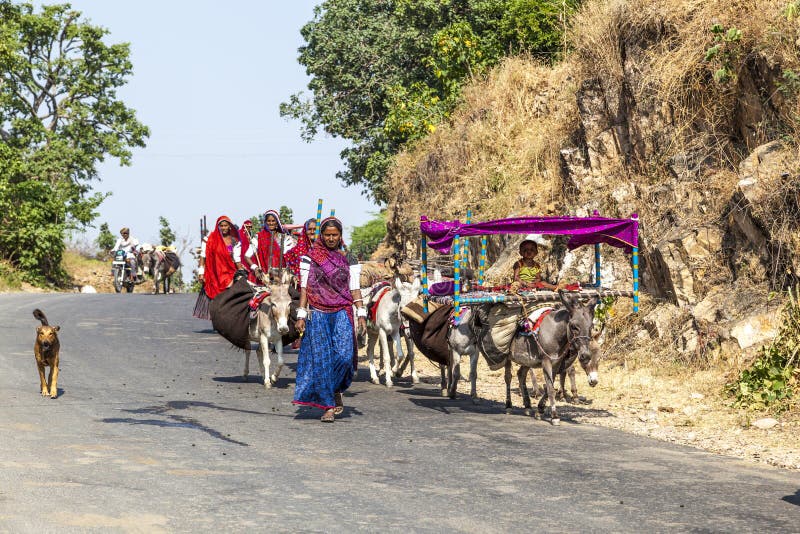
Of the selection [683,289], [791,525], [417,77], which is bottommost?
[791,525]

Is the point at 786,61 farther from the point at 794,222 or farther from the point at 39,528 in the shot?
the point at 39,528

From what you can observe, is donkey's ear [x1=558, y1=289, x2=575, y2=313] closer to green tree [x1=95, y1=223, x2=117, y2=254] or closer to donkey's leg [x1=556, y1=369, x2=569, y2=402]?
donkey's leg [x1=556, y1=369, x2=569, y2=402]

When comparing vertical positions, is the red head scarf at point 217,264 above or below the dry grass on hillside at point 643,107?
below

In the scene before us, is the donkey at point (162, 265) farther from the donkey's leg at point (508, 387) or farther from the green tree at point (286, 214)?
the donkey's leg at point (508, 387)

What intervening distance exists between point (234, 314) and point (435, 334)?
3.38 metres

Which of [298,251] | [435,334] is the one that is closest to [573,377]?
[435,334]

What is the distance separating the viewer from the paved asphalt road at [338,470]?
7820mm

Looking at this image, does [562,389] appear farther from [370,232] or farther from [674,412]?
[370,232]

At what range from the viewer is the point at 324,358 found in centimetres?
1291

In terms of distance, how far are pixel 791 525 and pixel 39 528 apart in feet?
17.9

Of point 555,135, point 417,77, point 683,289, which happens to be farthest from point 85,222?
point 683,289

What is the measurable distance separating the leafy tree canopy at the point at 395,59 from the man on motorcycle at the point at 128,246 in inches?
317

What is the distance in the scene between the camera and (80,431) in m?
11.4

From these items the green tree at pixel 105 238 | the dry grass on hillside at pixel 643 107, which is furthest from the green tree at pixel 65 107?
the dry grass on hillside at pixel 643 107
